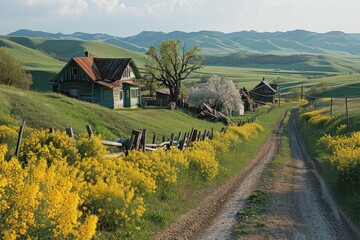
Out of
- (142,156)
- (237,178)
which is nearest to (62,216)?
(142,156)

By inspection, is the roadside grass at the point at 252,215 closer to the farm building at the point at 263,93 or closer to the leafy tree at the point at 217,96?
→ the leafy tree at the point at 217,96

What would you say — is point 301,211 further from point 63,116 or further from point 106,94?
point 106,94

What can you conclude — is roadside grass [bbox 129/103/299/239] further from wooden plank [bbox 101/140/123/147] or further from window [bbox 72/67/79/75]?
window [bbox 72/67/79/75]

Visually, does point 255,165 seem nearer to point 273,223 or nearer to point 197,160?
point 197,160

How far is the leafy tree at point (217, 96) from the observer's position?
72.4 metres

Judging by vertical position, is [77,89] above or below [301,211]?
above

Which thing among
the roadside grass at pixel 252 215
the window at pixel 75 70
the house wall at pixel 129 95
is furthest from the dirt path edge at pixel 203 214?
the house wall at pixel 129 95

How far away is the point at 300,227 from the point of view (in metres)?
13.7

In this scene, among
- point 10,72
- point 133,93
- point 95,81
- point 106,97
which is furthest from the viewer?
point 133,93

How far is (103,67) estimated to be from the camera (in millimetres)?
58562

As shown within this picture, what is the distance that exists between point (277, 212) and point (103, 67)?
154 feet

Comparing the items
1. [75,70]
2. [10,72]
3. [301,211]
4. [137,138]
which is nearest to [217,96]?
[75,70]

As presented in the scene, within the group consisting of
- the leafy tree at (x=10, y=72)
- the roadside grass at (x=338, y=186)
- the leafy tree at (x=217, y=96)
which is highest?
the leafy tree at (x=10, y=72)

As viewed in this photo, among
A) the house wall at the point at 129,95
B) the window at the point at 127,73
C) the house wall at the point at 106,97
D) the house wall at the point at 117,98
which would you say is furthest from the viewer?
the house wall at the point at 129,95
